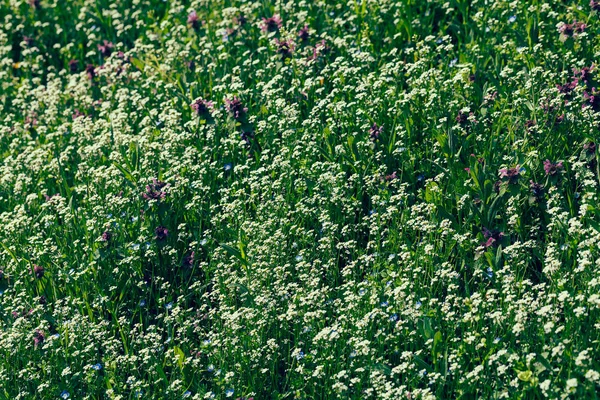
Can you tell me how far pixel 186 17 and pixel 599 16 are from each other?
12.8 ft

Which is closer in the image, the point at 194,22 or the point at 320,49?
the point at 320,49

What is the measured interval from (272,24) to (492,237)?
10.7ft

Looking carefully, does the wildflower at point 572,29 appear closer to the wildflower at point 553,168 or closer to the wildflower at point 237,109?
the wildflower at point 553,168

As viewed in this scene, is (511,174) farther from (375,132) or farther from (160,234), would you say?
(160,234)

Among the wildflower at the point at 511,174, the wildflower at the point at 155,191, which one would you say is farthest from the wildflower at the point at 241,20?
the wildflower at the point at 511,174

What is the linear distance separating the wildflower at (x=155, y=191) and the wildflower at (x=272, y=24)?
82.0 inches

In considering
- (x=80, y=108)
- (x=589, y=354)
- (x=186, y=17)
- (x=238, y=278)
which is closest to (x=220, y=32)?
(x=186, y=17)

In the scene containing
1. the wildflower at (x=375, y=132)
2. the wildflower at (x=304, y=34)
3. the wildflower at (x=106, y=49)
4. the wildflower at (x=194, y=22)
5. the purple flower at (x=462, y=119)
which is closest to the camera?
the purple flower at (x=462, y=119)

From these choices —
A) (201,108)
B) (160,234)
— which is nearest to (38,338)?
(160,234)

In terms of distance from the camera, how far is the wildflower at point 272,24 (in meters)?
7.60

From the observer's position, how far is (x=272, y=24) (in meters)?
7.61

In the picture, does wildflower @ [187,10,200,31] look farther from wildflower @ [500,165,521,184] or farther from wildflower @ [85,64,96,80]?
wildflower @ [500,165,521,184]

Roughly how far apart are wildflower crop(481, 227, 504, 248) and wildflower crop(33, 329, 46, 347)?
9.14ft

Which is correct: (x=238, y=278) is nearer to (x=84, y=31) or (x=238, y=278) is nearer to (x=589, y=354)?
(x=589, y=354)
